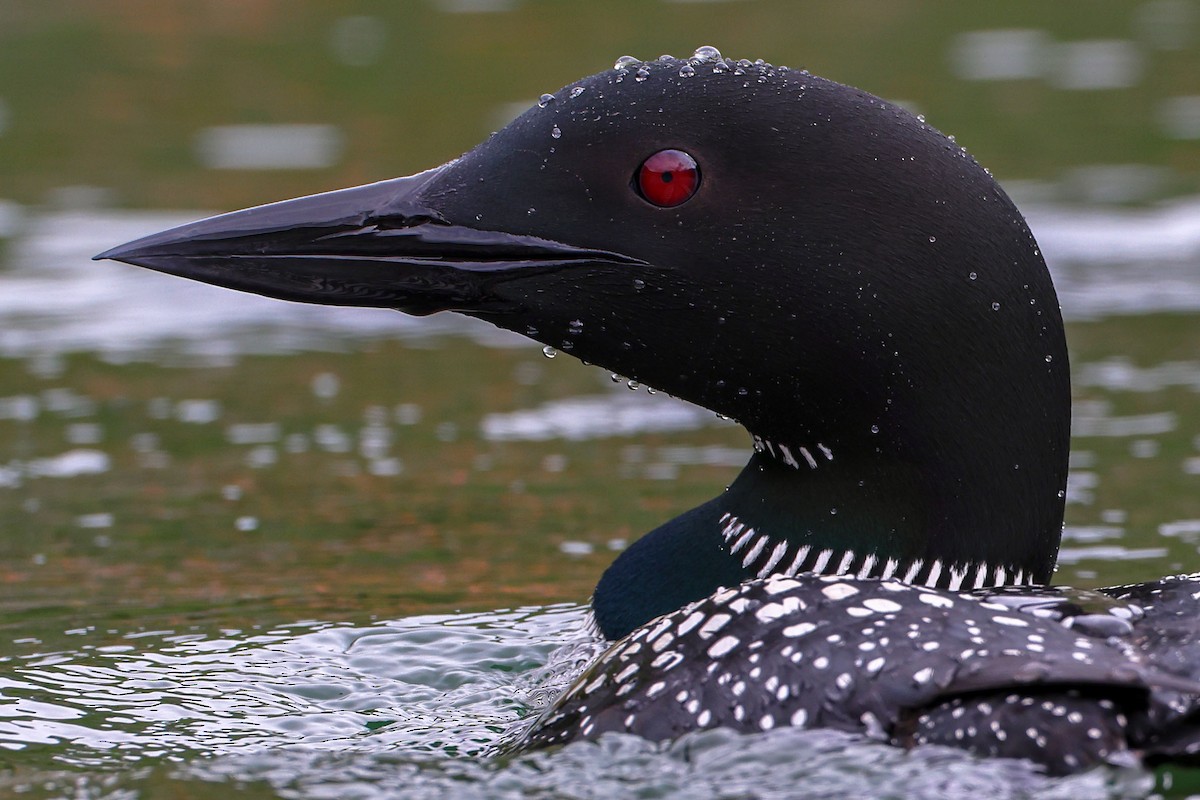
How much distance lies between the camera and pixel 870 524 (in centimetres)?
344

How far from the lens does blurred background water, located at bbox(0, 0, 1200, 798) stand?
3432mm

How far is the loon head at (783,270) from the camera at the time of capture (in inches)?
132

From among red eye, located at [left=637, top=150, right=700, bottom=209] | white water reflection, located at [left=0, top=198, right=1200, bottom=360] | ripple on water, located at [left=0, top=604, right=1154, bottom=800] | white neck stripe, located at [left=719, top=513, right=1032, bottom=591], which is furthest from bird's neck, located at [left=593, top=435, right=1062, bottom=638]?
white water reflection, located at [left=0, top=198, right=1200, bottom=360]

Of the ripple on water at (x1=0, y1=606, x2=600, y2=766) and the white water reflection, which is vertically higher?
A: the white water reflection

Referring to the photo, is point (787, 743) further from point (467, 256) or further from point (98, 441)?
point (98, 441)

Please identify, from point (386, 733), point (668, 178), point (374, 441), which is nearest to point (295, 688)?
point (386, 733)

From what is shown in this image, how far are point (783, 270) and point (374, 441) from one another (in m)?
2.89

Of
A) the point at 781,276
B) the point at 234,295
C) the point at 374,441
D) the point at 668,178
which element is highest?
the point at 234,295

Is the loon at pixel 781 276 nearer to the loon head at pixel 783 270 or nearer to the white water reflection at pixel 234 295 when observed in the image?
the loon head at pixel 783 270

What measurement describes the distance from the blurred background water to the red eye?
0.85m

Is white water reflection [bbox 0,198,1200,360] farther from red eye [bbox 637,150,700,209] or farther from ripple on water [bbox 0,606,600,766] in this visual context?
red eye [bbox 637,150,700,209]

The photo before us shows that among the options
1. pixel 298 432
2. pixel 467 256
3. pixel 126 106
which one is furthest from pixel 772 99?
pixel 126 106

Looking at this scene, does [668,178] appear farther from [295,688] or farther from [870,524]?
[295,688]

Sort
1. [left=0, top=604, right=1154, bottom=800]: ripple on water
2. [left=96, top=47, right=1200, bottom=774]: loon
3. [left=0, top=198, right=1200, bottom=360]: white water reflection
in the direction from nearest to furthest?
[left=0, top=604, right=1154, bottom=800]: ripple on water, [left=96, top=47, right=1200, bottom=774]: loon, [left=0, top=198, right=1200, bottom=360]: white water reflection
